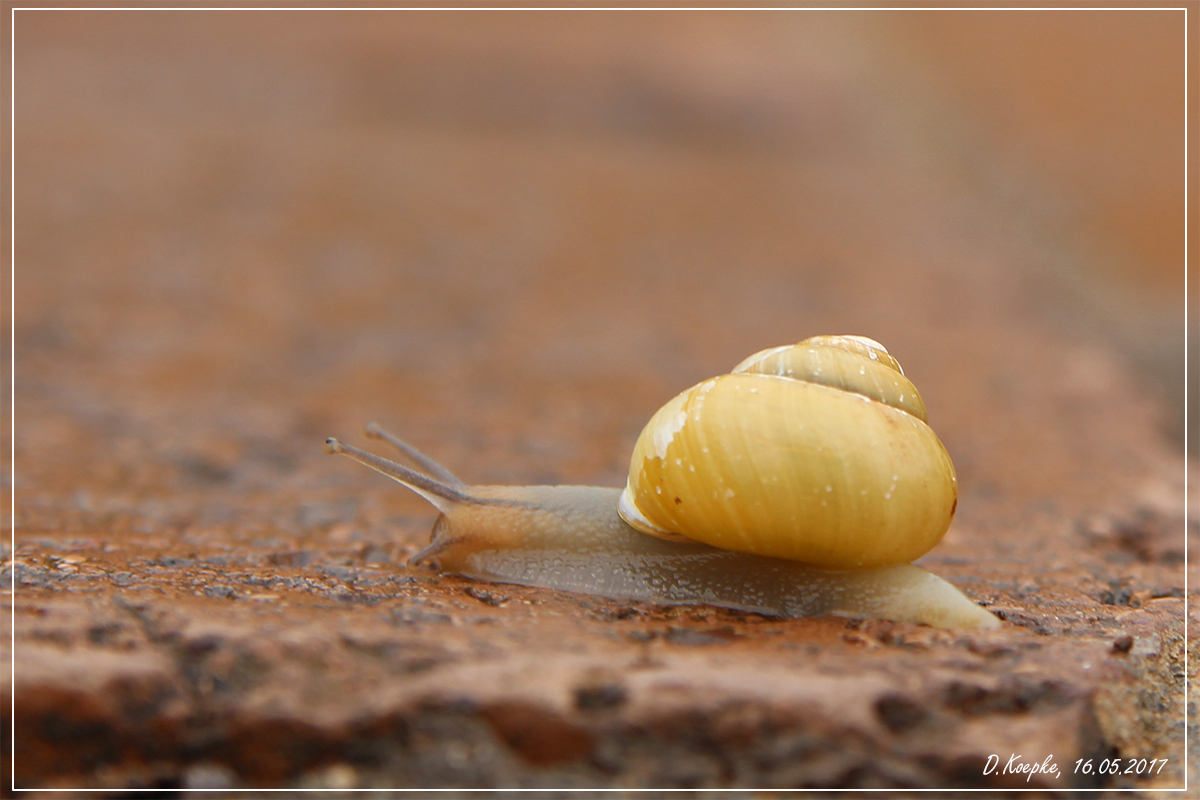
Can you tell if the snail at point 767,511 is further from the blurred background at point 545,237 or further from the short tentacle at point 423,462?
the blurred background at point 545,237

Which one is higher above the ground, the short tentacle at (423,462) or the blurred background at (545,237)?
the blurred background at (545,237)

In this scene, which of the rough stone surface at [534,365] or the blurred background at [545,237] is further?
the blurred background at [545,237]

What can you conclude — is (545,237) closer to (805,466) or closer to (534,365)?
(534,365)

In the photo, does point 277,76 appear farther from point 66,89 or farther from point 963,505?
point 963,505

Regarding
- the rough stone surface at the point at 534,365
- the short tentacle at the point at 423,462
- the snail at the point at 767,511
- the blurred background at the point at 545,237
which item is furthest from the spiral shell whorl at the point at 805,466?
Result: the blurred background at the point at 545,237

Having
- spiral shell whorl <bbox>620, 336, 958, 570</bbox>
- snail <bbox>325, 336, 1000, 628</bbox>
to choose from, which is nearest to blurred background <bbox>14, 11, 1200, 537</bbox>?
snail <bbox>325, 336, 1000, 628</bbox>

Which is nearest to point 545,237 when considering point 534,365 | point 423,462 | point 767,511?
point 534,365

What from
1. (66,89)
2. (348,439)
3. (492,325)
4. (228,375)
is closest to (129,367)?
(228,375)
